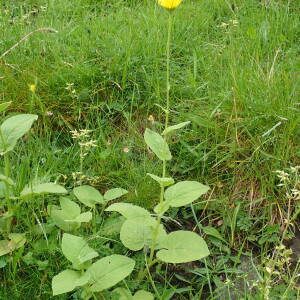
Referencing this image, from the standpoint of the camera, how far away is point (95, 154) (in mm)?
2326

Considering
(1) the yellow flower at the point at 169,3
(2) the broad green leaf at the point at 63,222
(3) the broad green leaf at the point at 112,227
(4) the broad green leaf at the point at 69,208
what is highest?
(1) the yellow flower at the point at 169,3

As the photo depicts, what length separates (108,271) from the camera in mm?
1591

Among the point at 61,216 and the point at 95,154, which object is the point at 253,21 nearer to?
the point at 95,154

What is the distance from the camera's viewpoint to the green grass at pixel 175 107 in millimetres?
2074

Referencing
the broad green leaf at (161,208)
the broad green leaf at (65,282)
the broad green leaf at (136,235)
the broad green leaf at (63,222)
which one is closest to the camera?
the broad green leaf at (65,282)

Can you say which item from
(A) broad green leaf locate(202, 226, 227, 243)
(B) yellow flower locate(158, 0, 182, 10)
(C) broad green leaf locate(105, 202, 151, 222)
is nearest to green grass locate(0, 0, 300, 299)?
(A) broad green leaf locate(202, 226, 227, 243)

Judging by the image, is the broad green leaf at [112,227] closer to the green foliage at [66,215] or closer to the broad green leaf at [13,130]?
the green foliage at [66,215]

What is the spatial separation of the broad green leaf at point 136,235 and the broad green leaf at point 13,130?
1.64 ft

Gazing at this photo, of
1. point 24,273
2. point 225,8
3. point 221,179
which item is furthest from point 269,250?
point 225,8

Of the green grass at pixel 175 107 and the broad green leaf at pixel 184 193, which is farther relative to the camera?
the green grass at pixel 175 107

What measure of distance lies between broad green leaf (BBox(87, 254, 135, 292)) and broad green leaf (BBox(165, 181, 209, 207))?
0.25 meters

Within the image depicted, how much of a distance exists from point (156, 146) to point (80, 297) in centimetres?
58

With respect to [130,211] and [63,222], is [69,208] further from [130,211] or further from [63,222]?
[130,211]

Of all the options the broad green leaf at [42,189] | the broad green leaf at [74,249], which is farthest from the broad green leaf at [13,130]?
the broad green leaf at [74,249]
